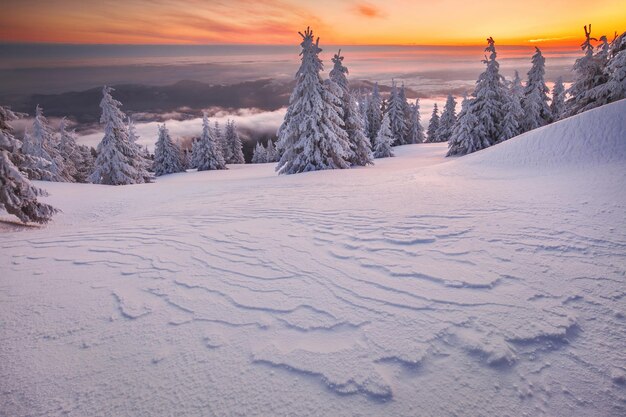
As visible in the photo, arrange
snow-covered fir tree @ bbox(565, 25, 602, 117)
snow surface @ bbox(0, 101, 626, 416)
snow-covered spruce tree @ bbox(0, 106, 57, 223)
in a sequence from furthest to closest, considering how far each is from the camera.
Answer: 1. snow-covered fir tree @ bbox(565, 25, 602, 117)
2. snow-covered spruce tree @ bbox(0, 106, 57, 223)
3. snow surface @ bbox(0, 101, 626, 416)

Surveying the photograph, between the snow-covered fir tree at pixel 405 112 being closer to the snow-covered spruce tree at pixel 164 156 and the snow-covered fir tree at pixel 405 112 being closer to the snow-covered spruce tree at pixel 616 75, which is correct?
the snow-covered spruce tree at pixel 616 75

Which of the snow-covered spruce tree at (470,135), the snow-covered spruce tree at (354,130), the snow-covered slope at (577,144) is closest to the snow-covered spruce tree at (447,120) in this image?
the snow-covered spruce tree at (470,135)

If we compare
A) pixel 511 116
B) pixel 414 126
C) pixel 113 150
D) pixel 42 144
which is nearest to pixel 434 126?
pixel 414 126

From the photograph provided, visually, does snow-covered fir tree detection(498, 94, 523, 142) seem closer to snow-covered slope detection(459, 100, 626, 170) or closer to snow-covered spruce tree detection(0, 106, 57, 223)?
snow-covered slope detection(459, 100, 626, 170)

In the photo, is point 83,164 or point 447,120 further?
point 447,120

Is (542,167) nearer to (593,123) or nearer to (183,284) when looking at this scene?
(593,123)

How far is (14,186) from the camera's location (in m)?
8.10

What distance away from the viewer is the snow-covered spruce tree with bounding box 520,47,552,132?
3003cm

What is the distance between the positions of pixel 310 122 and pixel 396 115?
34300mm

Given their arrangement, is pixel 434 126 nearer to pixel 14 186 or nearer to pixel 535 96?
pixel 535 96

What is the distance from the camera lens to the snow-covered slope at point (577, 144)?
25.3ft

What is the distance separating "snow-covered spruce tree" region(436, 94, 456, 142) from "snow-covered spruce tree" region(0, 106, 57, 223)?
50731 millimetres

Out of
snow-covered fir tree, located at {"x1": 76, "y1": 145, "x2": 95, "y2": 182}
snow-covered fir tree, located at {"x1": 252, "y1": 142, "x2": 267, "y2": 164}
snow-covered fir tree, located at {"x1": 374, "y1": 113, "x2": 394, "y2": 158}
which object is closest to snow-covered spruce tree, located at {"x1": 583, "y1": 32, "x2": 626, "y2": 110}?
snow-covered fir tree, located at {"x1": 374, "y1": 113, "x2": 394, "y2": 158}

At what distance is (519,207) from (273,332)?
560 cm
